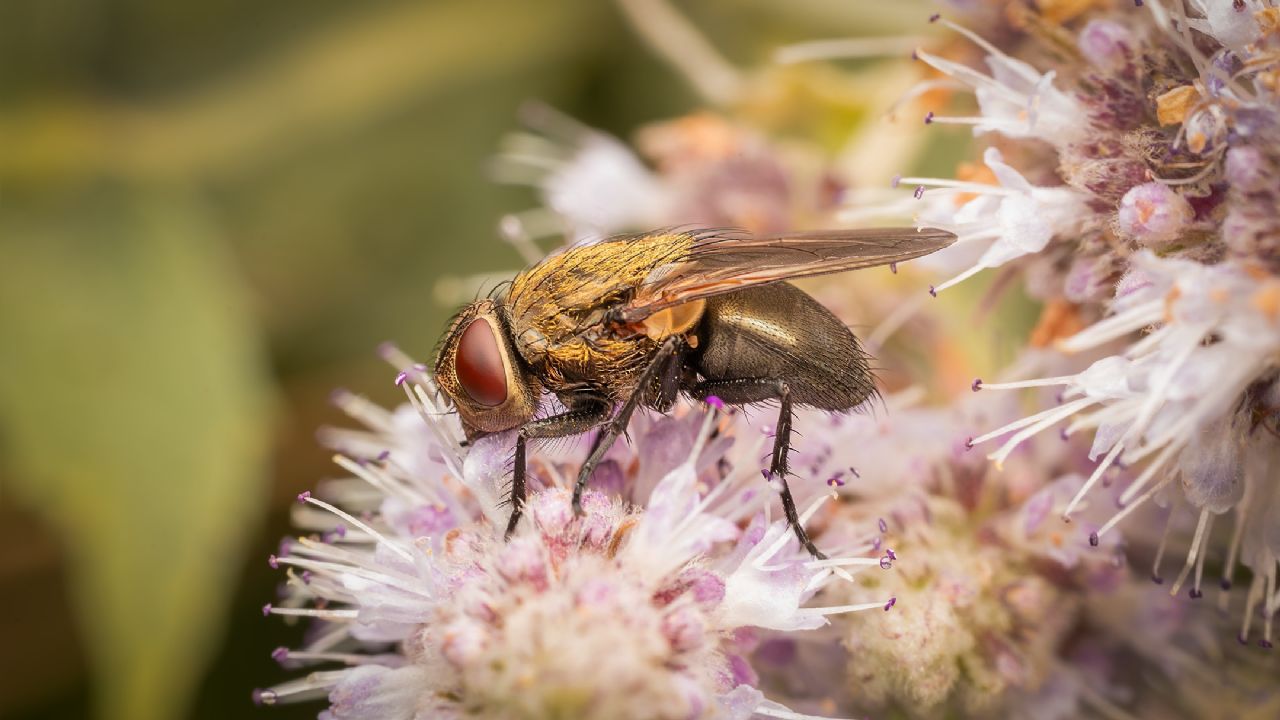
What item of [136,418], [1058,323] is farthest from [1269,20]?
[136,418]

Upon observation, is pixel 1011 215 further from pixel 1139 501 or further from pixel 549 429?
pixel 549 429

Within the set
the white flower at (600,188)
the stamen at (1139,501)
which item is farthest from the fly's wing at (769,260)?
the white flower at (600,188)

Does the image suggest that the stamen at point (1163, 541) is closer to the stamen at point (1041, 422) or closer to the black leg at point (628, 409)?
the stamen at point (1041, 422)

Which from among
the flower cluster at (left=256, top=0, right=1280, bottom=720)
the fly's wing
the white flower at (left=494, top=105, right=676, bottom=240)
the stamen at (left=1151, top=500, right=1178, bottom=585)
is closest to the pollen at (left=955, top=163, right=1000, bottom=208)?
the flower cluster at (left=256, top=0, right=1280, bottom=720)

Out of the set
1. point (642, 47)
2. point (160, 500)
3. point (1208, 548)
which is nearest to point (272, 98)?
point (642, 47)

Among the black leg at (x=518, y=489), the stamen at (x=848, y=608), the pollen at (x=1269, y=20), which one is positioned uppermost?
the pollen at (x=1269, y=20)

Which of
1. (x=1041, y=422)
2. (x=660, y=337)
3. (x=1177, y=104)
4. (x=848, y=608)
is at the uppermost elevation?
(x=1177, y=104)

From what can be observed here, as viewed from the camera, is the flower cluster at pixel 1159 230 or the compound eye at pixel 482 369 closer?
the flower cluster at pixel 1159 230

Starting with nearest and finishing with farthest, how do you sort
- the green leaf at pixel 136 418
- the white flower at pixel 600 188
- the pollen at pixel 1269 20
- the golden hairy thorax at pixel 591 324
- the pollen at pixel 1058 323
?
the pollen at pixel 1269 20, the golden hairy thorax at pixel 591 324, the pollen at pixel 1058 323, the green leaf at pixel 136 418, the white flower at pixel 600 188
